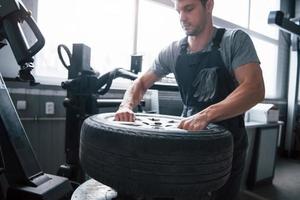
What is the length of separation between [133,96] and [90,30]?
5.03 feet

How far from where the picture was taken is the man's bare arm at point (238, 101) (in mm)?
911

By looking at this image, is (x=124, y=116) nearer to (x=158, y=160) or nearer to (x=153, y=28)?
(x=158, y=160)

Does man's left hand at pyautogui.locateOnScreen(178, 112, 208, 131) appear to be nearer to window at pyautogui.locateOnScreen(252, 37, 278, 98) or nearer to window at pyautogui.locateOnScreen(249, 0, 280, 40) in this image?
window at pyautogui.locateOnScreen(249, 0, 280, 40)

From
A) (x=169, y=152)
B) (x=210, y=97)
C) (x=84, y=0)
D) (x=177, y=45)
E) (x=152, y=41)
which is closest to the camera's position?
(x=169, y=152)

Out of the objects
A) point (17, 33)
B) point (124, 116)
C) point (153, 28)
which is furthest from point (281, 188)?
point (17, 33)

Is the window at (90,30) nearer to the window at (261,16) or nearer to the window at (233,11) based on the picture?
the window at (233,11)

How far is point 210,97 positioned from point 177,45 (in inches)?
14.2

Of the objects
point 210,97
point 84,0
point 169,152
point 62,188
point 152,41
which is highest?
point 84,0

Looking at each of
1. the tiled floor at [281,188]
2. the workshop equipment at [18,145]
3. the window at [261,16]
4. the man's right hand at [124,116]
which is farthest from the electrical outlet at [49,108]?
the window at [261,16]

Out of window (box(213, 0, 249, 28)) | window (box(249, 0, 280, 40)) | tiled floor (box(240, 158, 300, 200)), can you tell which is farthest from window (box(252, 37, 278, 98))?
tiled floor (box(240, 158, 300, 200))

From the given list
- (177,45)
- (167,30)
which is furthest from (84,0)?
(177,45)

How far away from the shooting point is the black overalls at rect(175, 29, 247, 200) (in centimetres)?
117

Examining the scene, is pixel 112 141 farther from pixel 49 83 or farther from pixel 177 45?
pixel 49 83

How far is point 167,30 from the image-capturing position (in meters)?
3.44
